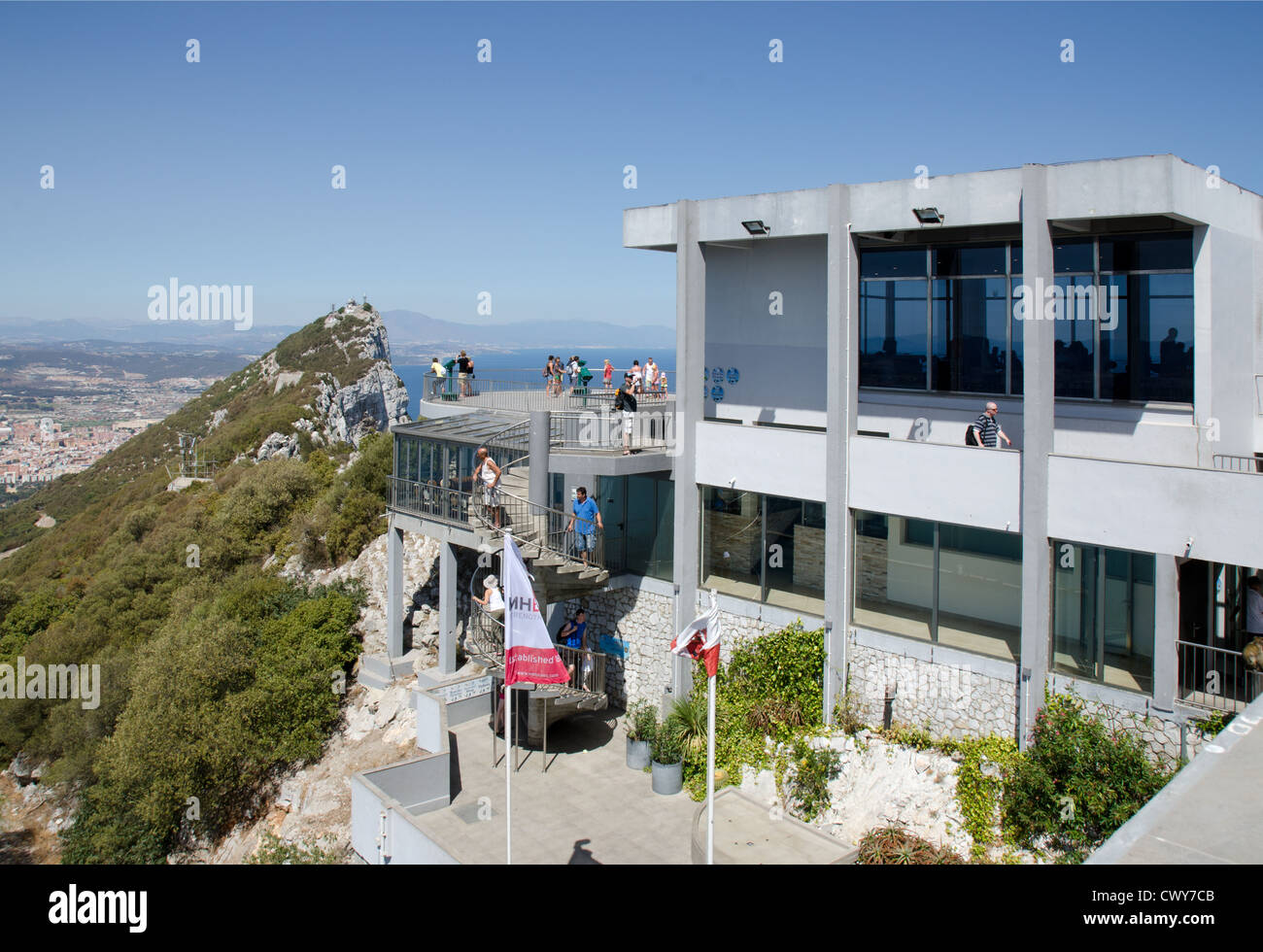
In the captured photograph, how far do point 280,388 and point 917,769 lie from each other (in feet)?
270

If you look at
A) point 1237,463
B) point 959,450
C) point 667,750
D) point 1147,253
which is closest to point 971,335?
point 1147,253

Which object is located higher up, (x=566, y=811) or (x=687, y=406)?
(x=687, y=406)

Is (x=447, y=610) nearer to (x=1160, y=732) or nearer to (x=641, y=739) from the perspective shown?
(x=641, y=739)

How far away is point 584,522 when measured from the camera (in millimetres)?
20281

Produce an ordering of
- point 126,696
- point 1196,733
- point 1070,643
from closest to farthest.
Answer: point 1196,733, point 1070,643, point 126,696

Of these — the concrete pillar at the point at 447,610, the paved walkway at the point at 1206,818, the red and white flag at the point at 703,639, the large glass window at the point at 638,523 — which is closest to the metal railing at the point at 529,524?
the large glass window at the point at 638,523

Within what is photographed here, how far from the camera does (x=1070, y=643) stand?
50.2 ft

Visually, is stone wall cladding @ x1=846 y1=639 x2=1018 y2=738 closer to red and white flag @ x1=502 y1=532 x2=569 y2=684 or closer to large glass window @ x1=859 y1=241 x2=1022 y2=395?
large glass window @ x1=859 y1=241 x2=1022 y2=395

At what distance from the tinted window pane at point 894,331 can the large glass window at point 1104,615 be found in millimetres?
6504

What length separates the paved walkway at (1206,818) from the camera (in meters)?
6.77

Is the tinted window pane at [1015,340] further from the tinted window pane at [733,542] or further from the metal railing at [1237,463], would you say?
the tinted window pane at [733,542]
